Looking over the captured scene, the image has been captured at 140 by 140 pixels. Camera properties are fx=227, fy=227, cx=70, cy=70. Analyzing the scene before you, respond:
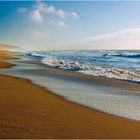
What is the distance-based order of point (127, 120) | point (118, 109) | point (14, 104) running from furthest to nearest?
point (118, 109), point (14, 104), point (127, 120)

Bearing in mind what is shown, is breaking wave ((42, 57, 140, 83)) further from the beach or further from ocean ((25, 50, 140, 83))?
the beach

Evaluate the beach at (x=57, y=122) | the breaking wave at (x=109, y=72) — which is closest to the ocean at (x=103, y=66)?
the breaking wave at (x=109, y=72)

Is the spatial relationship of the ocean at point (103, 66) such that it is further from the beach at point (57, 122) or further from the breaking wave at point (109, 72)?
the beach at point (57, 122)

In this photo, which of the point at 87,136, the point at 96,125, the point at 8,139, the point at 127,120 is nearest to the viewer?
the point at 8,139

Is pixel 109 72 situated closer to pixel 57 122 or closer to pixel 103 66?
pixel 103 66

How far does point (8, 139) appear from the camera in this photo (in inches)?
141

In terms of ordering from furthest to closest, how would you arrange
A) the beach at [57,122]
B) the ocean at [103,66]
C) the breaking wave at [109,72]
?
the ocean at [103,66]
the breaking wave at [109,72]
the beach at [57,122]

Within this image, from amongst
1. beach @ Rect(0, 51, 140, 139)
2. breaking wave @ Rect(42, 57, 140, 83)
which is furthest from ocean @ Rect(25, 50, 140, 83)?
beach @ Rect(0, 51, 140, 139)

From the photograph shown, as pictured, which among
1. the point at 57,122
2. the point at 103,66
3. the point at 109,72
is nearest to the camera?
the point at 57,122

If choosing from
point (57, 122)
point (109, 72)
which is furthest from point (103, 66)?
point (57, 122)

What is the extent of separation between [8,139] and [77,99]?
393cm

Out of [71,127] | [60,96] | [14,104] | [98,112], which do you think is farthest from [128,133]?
[60,96]

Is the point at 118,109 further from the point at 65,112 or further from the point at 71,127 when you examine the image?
the point at 71,127

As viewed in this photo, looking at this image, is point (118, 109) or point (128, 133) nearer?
point (128, 133)
